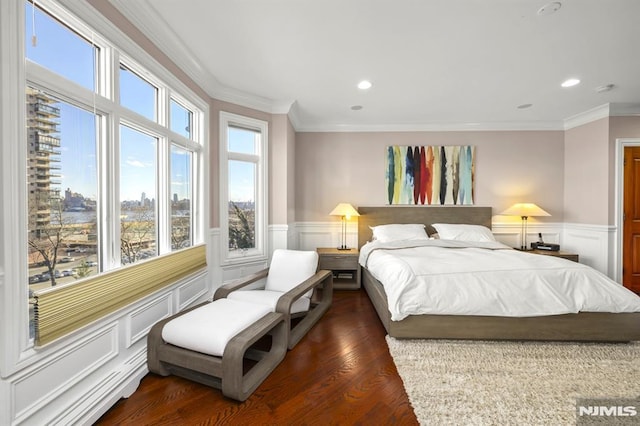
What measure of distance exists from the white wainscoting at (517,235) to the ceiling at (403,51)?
6.00 feet

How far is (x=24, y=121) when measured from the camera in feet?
4.07

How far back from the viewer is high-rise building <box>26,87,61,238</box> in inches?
52.9

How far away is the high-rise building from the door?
631 centimetres

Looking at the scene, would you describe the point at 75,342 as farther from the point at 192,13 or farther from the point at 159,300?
the point at 192,13

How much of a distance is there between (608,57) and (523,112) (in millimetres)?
1496

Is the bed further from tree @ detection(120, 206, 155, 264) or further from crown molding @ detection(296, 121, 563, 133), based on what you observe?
crown molding @ detection(296, 121, 563, 133)

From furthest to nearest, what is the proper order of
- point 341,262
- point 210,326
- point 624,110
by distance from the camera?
point 341,262, point 624,110, point 210,326

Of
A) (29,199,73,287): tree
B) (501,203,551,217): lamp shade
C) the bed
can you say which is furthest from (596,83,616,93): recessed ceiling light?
(29,199,73,287): tree

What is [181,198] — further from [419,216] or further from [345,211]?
[419,216]

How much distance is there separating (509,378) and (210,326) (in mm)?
2161

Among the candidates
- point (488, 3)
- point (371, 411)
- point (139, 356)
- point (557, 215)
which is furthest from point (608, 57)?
point (139, 356)

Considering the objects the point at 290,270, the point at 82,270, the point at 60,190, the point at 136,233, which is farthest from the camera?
the point at 290,270

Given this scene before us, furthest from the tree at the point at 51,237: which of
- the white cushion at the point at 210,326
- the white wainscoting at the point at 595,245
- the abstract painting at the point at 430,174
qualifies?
the white wainscoting at the point at 595,245
